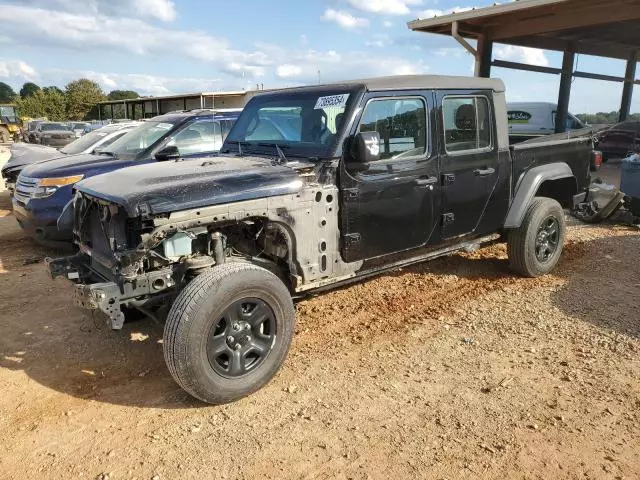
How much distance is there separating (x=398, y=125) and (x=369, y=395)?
209 centimetres

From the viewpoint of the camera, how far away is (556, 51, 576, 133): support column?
1739 centimetres

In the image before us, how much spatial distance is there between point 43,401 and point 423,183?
3142 mm

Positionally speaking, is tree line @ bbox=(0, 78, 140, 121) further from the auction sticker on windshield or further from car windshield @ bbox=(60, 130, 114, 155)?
the auction sticker on windshield

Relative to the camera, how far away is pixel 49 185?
6.74 metres

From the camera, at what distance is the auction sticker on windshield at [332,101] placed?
13.1 ft

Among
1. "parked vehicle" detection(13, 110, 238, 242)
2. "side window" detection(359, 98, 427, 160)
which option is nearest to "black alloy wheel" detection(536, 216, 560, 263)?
"side window" detection(359, 98, 427, 160)

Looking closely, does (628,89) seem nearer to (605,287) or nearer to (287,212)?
(605,287)

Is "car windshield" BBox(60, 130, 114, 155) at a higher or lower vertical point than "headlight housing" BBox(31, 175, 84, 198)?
higher

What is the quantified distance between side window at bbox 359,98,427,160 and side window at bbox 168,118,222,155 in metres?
3.70

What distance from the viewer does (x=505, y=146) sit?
5039 mm

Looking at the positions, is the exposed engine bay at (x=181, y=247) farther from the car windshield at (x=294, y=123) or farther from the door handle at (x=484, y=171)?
the door handle at (x=484, y=171)

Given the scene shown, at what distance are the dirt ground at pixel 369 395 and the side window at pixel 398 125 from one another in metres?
1.46

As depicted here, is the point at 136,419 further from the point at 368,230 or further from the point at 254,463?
the point at 368,230

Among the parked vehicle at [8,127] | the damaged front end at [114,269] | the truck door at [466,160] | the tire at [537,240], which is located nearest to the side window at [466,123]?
the truck door at [466,160]
